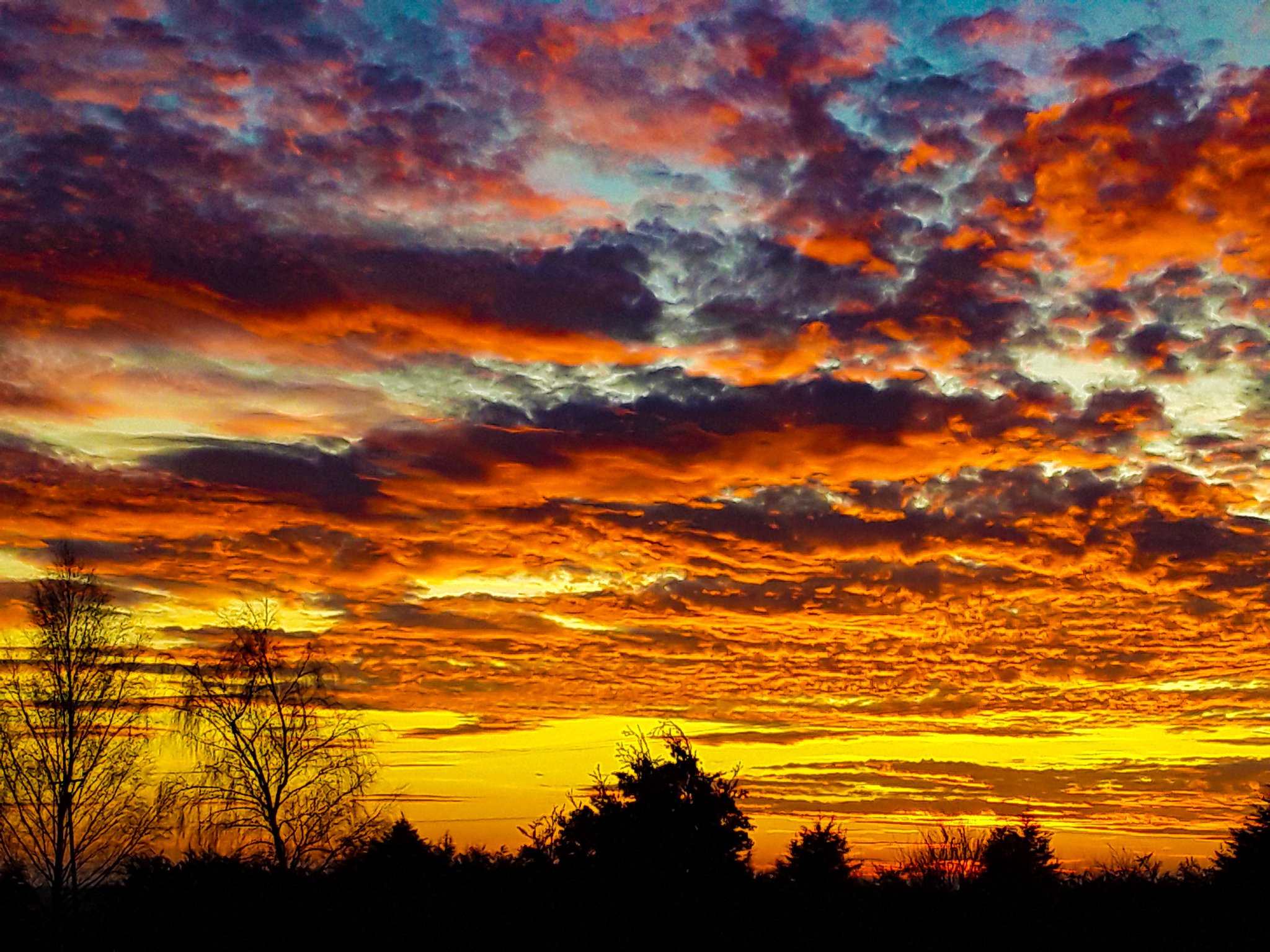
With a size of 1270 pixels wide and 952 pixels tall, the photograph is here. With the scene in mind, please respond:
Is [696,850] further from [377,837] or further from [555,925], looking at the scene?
[377,837]

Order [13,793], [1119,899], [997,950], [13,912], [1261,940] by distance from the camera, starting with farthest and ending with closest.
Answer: [13,912], [13,793], [1119,899], [997,950], [1261,940]

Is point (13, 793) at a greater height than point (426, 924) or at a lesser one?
greater

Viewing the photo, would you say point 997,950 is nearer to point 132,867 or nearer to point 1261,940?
point 1261,940

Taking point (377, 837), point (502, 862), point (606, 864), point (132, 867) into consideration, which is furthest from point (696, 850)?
point (132, 867)

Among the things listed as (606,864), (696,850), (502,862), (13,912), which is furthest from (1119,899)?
(13,912)

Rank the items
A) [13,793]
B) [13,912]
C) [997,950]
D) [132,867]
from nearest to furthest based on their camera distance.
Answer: [997,950], [13,793], [13,912], [132,867]

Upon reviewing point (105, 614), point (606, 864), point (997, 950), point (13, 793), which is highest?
point (105, 614)

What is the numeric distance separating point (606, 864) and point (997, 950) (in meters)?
9.54

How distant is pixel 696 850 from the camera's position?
25938 millimetres

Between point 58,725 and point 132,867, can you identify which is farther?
point 132,867

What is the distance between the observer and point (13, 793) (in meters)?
32.6

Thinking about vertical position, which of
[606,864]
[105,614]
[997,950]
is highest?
[105,614]

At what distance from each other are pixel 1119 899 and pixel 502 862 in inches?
689

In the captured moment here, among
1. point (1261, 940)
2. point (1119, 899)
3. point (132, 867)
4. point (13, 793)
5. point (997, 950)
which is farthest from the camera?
point (132, 867)
